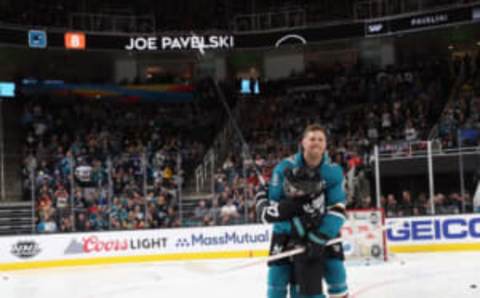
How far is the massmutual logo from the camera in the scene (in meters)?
14.1

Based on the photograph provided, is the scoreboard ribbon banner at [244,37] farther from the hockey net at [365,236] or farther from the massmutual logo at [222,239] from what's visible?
the hockey net at [365,236]

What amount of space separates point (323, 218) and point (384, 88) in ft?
57.1

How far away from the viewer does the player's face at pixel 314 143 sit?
5.30m

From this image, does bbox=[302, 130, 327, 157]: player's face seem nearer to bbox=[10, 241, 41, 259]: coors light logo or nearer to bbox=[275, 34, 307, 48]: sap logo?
bbox=[10, 241, 41, 259]: coors light logo

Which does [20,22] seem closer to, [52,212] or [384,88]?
[52,212]

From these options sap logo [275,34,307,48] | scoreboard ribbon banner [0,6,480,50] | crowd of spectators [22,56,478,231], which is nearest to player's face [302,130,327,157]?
crowd of spectators [22,56,478,231]

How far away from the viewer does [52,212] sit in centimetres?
1549

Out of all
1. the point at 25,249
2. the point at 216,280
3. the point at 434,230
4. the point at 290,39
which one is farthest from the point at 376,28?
the point at 216,280

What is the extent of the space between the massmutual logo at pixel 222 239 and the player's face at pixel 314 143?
8.91m

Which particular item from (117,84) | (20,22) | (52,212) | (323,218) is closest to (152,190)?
(52,212)

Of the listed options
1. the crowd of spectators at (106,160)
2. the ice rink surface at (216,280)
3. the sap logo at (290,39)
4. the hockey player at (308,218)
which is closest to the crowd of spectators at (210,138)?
the crowd of spectators at (106,160)

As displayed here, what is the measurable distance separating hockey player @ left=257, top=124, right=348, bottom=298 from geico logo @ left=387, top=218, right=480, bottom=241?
8293mm

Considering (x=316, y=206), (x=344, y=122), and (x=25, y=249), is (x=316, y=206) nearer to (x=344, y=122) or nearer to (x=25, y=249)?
(x=25, y=249)

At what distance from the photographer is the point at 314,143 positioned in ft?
17.4
